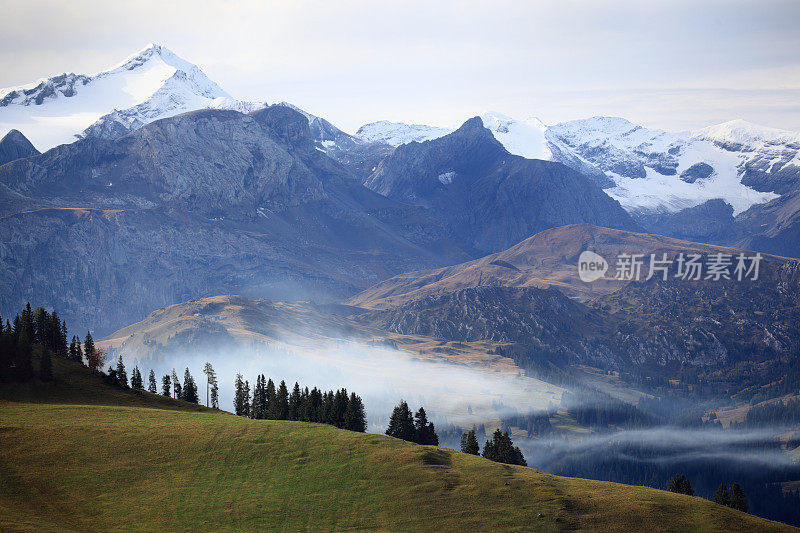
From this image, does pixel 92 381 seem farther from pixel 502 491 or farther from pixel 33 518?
pixel 502 491

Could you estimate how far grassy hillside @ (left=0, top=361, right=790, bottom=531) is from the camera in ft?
354

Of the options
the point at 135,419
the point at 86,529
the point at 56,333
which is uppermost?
the point at 56,333

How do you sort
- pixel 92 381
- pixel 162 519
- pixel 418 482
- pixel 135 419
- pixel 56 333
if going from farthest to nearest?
pixel 56 333 → pixel 92 381 → pixel 135 419 → pixel 418 482 → pixel 162 519

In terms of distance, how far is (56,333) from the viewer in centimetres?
18738

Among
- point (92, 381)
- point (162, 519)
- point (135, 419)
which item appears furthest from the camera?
point (92, 381)

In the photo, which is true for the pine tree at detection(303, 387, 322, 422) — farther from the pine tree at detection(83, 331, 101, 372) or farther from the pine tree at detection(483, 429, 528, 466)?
the pine tree at detection(83, 331, 101, 372)

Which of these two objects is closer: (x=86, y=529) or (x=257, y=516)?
(x=86, y=529)

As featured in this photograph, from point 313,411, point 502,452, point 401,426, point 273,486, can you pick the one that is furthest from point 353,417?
point 273,486

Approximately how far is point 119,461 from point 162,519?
1961 centimetres

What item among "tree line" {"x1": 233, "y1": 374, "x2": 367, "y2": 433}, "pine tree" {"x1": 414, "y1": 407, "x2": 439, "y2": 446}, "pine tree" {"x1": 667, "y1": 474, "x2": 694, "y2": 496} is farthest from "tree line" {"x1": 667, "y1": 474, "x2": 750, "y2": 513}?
"tree line" {"x1": 233, "y1": 374, "x2": 367, "y2": 433}

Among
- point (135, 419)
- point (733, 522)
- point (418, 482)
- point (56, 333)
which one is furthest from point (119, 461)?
point (733, 522)

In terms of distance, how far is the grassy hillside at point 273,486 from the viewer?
107812 millimetres

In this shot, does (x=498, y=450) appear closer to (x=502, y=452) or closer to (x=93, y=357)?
(x=502, y=452)

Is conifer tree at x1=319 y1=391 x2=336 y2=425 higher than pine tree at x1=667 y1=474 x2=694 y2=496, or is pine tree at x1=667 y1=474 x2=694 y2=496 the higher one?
conifer tree at x1=319 y1=391 x2=336 y2=425
